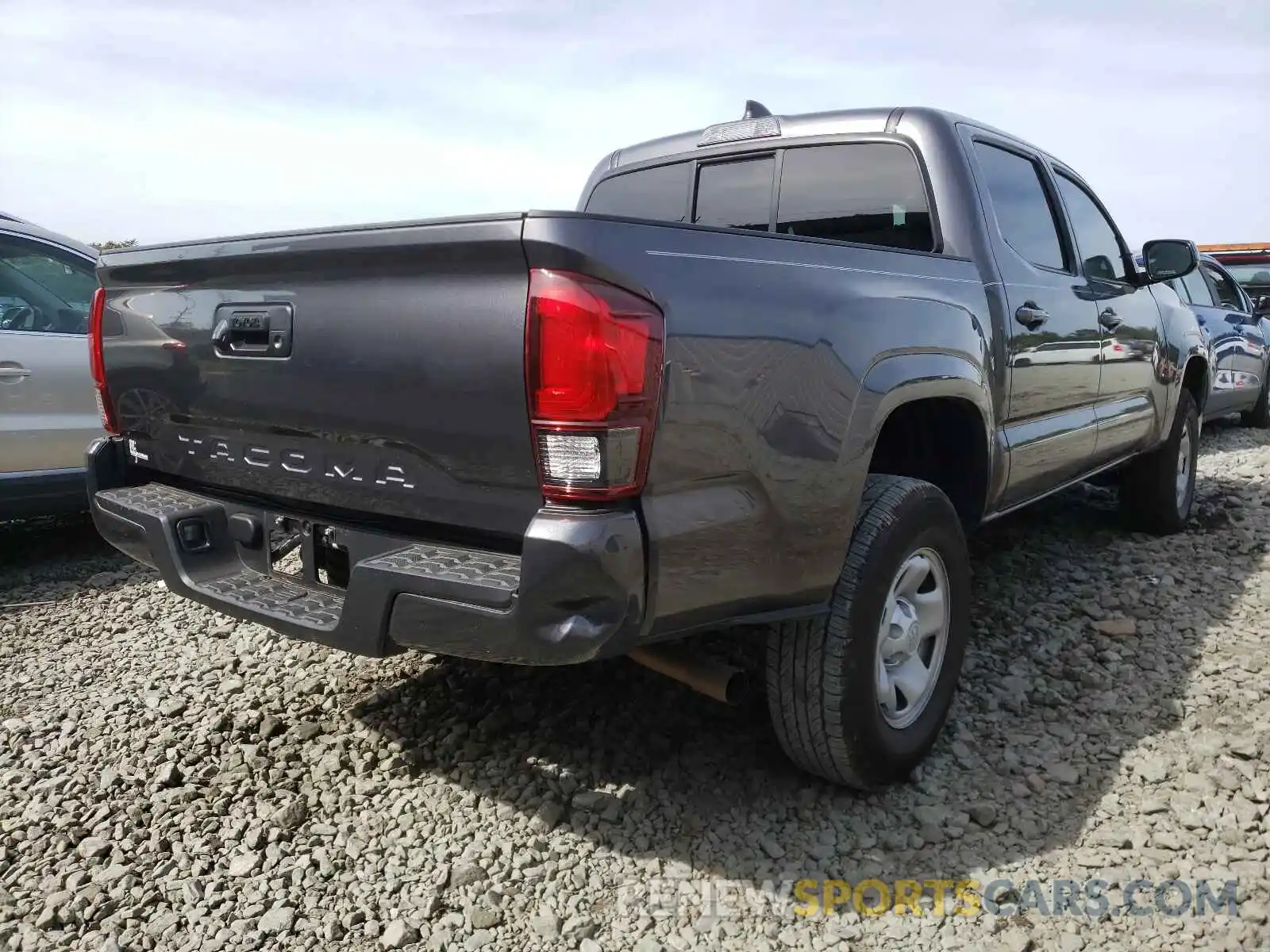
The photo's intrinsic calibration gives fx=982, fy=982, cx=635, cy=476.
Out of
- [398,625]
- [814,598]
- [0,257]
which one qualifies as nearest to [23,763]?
[398,625]

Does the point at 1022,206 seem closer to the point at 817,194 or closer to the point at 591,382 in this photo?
the point at 817,194

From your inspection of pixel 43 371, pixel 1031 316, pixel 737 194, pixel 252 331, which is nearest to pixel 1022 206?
pixel 1031 316

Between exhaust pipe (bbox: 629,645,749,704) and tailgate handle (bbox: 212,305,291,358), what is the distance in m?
1.15

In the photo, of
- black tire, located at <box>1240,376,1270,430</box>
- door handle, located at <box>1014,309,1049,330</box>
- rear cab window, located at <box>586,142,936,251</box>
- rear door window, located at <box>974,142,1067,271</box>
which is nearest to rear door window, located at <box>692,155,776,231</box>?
rear cab window, located at <box>586,142,936,251</box>

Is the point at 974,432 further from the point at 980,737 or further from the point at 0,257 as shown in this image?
the point at 0,257

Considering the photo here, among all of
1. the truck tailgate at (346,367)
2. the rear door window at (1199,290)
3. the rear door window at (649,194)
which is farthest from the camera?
the rear door window at (1199,290)

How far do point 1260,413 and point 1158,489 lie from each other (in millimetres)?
5486

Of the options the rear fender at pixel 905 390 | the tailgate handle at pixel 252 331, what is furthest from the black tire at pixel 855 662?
the tailgate handle at pixel 252 331

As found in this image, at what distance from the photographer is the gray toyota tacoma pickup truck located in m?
1.92

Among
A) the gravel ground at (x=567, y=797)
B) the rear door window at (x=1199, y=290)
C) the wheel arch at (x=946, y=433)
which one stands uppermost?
the rear door window at (x=1199, y=290)

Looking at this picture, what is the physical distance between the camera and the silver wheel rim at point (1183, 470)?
16.4 feet

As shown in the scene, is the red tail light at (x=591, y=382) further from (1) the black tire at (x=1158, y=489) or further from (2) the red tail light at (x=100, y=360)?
(1) the black tire at (x=1158, y=489)

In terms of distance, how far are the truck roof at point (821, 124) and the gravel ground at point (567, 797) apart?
188cm

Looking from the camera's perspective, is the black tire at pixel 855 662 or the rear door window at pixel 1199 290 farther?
the rear door window at pixel 1199 290
